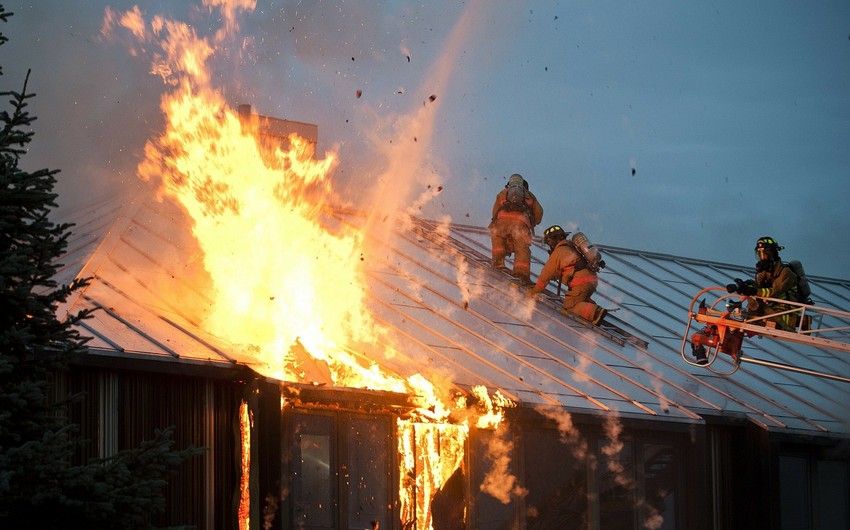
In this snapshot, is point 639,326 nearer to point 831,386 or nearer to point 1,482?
point 831,386

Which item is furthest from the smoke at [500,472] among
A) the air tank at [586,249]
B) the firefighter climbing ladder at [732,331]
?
the air tank at [586,249]

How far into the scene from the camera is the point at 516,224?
19.8m

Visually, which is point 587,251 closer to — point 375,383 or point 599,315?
point 599,315

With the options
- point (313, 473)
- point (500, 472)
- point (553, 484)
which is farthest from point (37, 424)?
point (553, 484)

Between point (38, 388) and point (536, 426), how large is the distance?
25.1 ft

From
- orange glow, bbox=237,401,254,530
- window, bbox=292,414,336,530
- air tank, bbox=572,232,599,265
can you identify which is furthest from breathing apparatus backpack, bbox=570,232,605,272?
orange glow, bbox=237,401,254,530

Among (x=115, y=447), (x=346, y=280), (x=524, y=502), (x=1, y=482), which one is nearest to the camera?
(x=1, y=482)

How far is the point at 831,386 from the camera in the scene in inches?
778

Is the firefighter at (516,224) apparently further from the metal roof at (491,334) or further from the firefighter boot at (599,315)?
the firefighter boot at (599,315)

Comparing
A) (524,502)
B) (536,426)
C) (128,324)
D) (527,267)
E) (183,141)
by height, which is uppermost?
(183,141)

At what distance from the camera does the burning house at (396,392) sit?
11469 millimetres

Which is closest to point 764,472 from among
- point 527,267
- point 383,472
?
point 527,267

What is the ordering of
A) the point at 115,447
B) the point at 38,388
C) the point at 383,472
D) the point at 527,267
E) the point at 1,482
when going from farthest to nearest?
the point at 527,267 → the point at 383,472 → the point at 115,447 → the point at 38,388 → the point at 1,482

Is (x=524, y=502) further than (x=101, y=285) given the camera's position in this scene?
Yes
